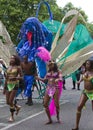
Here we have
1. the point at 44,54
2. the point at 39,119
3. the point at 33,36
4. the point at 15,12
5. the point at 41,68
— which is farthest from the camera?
the point at 15,12

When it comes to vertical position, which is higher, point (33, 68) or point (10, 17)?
point (10, 17)

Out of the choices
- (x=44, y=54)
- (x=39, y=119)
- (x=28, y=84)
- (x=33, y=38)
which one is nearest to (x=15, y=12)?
(x=33, y=38)

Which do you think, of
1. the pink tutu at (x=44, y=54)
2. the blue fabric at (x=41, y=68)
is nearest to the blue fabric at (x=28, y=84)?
the blue fabric at (x=41, y=68)

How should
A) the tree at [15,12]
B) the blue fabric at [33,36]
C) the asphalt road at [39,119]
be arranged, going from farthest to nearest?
1. the tree at [15,12]
2. the blue fabric at [33,36]
3. the asphalt road at [39,119]

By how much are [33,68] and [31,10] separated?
28.8 metres

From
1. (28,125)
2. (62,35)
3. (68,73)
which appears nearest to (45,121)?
(28,125)

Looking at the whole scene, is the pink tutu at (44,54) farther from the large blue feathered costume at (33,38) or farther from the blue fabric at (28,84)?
the blue fabric at (28,84)

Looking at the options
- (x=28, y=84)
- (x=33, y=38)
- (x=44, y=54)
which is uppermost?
(x=33, y=38)

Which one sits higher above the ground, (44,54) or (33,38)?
(33,38)

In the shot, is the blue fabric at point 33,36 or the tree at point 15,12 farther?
the tree at point 15,12

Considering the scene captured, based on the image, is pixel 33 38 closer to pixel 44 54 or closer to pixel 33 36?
pixel 33 36

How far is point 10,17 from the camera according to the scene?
43781 mm

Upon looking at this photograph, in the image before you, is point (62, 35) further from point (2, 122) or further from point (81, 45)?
point (2, 122)

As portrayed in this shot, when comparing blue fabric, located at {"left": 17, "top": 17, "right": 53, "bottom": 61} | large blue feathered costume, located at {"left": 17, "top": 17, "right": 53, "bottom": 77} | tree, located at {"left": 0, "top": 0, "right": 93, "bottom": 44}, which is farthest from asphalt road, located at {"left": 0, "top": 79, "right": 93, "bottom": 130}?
tree, located at {"left": 0, "top": 0, "right": 93, "bottom": 44}
